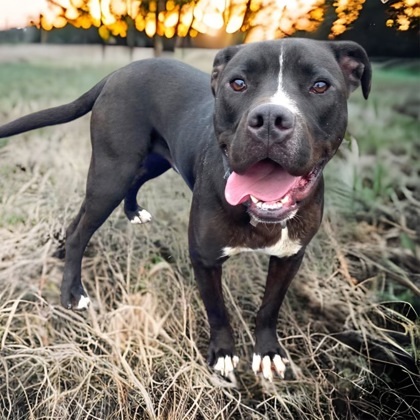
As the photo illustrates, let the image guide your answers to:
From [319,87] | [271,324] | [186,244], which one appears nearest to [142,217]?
[186,244]

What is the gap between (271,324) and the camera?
229 centimetres

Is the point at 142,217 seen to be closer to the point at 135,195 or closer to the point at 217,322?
the point at 135,195

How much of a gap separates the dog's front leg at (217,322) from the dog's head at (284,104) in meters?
0.37

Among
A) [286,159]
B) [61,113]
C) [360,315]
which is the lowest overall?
[360,315]

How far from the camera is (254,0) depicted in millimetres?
2387

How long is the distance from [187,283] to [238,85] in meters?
0.89

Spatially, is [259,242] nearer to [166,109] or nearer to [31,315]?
[166,109]

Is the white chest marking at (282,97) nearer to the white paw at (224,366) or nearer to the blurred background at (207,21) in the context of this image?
the blurred background at (207,21)

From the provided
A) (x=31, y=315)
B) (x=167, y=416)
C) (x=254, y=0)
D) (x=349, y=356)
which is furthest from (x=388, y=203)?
(x=31, y=315)

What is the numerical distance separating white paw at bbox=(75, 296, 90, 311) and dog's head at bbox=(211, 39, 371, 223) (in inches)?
32.3

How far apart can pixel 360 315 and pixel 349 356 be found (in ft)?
0.54

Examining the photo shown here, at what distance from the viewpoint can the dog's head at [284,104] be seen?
166 cm

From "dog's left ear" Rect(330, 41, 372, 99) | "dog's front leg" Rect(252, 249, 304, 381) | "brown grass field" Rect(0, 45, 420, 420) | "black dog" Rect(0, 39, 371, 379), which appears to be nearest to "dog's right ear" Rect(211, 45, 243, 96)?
"black dog" Rect(0, 39, 371, 379)

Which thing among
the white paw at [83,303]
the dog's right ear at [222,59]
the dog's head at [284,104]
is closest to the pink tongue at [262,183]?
the dog's head at [284,104]
